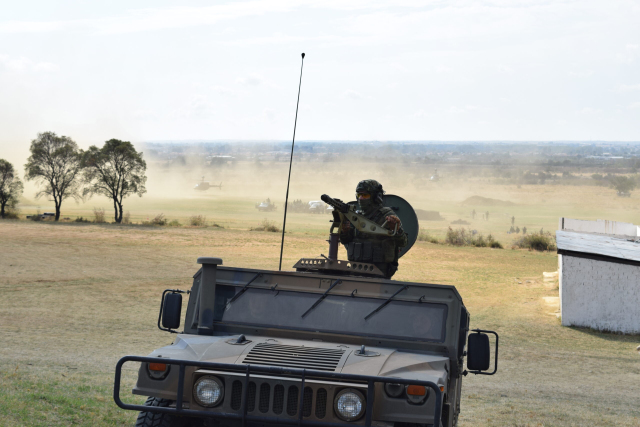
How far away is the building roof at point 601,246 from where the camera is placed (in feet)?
72.1

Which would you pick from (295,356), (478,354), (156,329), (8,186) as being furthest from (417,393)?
(8,186)

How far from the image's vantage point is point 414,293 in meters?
6.90

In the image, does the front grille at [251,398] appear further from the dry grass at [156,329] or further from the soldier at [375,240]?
the dry grass at [156,329]

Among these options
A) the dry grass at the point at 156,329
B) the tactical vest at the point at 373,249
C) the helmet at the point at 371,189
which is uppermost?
the helmet at the point at 371,189

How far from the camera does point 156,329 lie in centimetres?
1955

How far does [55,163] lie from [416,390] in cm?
5625

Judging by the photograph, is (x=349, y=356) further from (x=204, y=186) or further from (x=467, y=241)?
(x=204, y=186)

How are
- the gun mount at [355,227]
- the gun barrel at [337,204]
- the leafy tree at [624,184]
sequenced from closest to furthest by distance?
the gun mount at [355,227] → the gun barrel at [337,204] → the leafy tree at [624,184]

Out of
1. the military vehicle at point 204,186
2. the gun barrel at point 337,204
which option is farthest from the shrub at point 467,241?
the military vehicle at point 204,186

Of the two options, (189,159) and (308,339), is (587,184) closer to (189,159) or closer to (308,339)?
(189,159)

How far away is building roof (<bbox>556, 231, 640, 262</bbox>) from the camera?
21969 mm

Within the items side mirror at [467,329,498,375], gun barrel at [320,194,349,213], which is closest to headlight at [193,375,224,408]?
side mirror at [467,329,498,375]

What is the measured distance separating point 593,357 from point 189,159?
5589 inches

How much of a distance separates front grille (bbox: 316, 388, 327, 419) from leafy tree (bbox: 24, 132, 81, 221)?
54.9 meters
